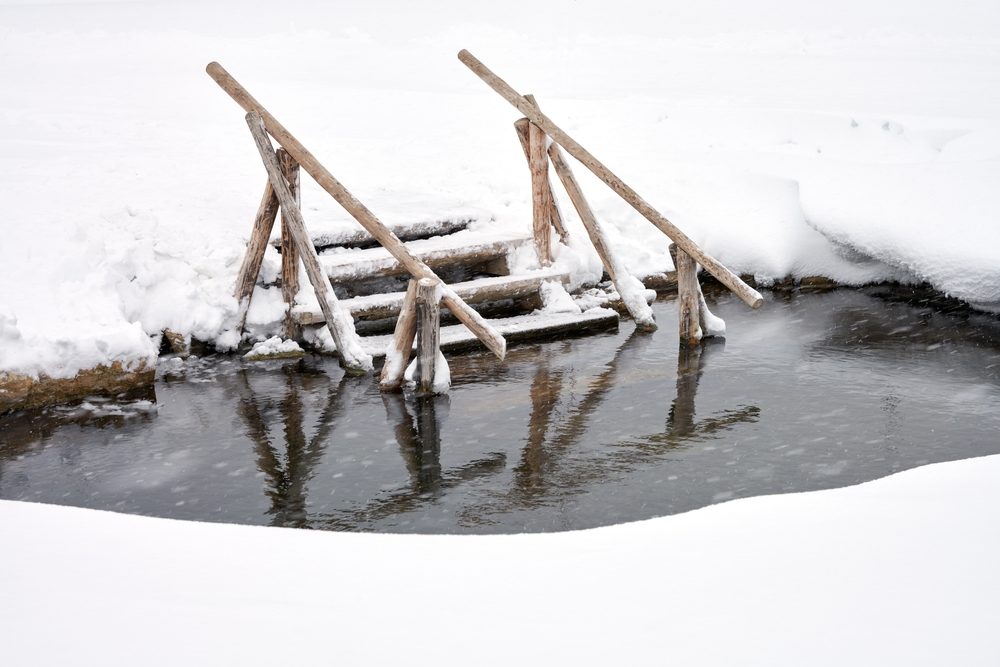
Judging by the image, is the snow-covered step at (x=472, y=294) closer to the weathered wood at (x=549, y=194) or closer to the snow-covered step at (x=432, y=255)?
the snow-covered step at (x=432, y=255)

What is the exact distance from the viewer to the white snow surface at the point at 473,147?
25.3 feet

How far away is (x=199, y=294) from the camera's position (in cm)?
770

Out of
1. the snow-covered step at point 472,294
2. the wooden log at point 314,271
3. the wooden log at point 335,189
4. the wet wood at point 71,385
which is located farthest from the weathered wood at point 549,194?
the wet wood at point 71,385

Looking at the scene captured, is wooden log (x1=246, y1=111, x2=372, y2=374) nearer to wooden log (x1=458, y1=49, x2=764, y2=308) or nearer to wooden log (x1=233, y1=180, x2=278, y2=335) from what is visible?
wooden log (x1=233, y1=180, x2=278, y2=335)

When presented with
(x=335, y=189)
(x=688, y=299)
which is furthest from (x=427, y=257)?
(x=688, y=299)

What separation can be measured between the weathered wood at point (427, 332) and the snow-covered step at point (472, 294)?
4.08 feet

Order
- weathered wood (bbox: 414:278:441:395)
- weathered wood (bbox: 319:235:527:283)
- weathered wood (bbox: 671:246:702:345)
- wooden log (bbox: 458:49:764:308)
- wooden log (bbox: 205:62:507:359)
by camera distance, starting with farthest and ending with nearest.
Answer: weathered wood (bbox: 319:235:527:283) → weathered wood (bbox: 671:246:702:345) → wooden log (bbox: 458:49:764:308) → wooden log (bbox: 205:62:507:359) → weathered wood (bbox: 414:278:441:395)

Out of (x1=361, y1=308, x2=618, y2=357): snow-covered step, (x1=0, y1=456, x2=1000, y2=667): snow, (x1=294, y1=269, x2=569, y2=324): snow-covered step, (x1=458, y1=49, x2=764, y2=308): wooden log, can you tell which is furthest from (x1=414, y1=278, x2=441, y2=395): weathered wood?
(x1=0, y1=456, x2=1000, y2=667): snow

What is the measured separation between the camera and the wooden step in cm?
843

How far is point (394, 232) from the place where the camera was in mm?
8750

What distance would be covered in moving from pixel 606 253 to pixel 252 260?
3.11 m

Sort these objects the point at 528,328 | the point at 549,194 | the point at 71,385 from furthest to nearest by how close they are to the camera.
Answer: the point at 549,194, the point at 528,328, the point at 71,385

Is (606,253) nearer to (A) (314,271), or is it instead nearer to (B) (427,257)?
(B) (427,257)

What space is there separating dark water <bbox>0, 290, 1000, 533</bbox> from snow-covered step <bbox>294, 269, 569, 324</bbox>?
1.57 ft
